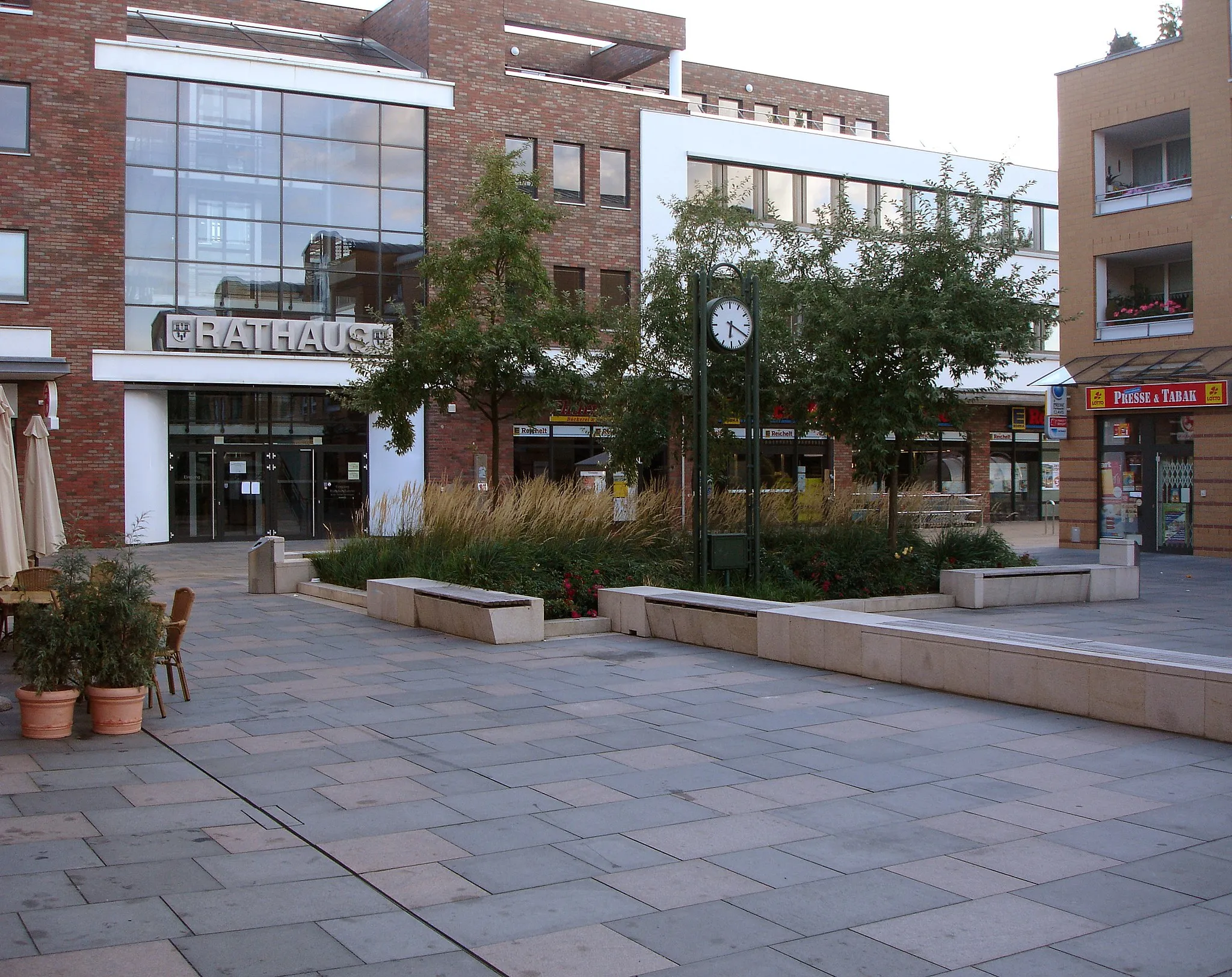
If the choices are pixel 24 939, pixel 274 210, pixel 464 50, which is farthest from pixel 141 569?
pixel 464 50

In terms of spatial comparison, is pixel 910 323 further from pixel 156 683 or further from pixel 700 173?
pixel 700 173

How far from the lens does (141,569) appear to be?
845 centimetres

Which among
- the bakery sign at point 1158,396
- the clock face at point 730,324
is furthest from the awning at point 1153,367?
the clock face at point 730,324

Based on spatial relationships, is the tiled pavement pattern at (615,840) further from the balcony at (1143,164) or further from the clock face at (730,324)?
the balcony at (1143,164)

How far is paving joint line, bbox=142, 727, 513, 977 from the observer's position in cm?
432

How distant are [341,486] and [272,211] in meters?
7.26

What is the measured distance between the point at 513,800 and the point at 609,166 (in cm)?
3029

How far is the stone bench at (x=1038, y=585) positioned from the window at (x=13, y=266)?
22418 millimetres

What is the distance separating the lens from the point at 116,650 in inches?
319

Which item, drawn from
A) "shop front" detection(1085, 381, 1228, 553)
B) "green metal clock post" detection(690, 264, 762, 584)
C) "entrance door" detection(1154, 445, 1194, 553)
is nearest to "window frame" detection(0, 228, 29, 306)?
"green metal clock post" detection(690, 264, 762, 584)

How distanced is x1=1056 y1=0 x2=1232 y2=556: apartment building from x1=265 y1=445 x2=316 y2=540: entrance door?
18.7 metres

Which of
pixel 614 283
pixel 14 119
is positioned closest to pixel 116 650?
pixel 14 119

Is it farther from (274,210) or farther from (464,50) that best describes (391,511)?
(464,50)

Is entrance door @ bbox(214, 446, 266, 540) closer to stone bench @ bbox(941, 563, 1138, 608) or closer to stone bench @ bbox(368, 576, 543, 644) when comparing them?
stone bench @ bbox(368, 576, 543, 644)
